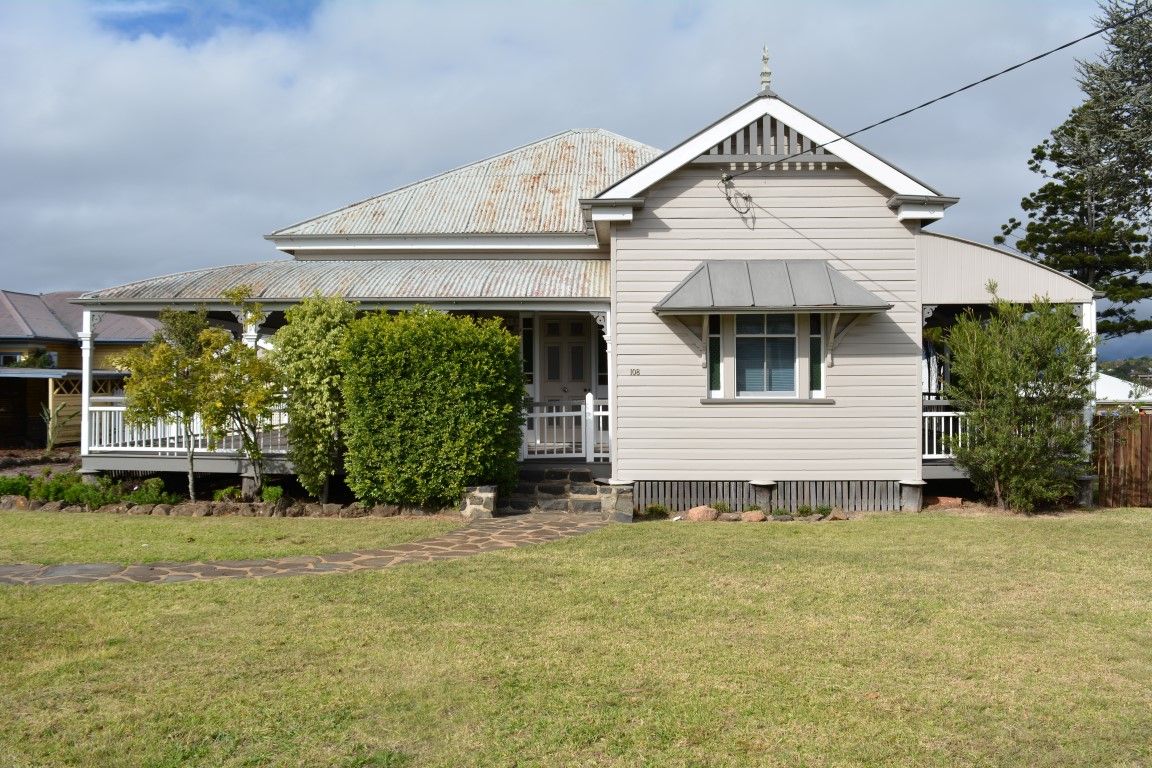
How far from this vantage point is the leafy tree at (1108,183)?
29.9 metres

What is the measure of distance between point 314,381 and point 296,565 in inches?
164

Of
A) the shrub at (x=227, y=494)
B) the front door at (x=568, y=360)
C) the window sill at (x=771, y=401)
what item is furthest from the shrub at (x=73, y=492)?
the window sill at (x=771, y=401)

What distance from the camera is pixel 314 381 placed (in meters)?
12.7

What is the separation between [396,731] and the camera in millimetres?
4707

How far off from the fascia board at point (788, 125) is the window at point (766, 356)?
228 cm

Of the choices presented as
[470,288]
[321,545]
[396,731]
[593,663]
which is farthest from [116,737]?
[470,288]

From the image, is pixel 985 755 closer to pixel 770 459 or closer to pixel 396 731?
pixel 396 731

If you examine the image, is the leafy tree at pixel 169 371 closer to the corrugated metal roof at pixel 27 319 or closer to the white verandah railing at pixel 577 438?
the white verandah railing at pixel 577 438

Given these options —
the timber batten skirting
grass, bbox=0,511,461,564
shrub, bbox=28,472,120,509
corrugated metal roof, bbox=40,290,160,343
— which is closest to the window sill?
the timber batten skirting

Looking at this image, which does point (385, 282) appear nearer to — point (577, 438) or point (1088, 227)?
point (577, 438)

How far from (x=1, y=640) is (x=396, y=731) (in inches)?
142

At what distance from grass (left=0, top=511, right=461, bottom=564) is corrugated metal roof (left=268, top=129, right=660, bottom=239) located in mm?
7555

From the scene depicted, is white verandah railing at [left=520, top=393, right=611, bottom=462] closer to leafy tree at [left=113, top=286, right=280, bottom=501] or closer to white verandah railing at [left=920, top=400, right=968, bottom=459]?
leafy tree at [left=113, top=286, right=280, bottom=501]

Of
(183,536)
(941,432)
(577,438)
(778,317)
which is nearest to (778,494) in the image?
(778,317)
